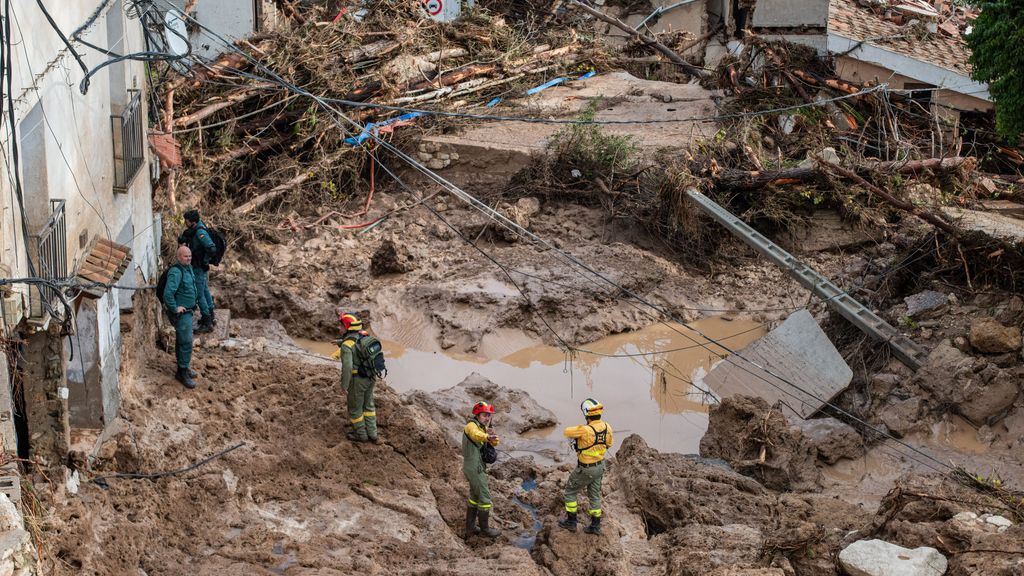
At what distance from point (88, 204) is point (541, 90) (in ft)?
43.3

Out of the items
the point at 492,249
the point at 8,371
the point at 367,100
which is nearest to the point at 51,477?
the point at 8,371

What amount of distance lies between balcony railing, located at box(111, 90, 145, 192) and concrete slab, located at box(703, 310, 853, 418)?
6958 mm

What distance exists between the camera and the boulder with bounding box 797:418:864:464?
11844 millimetres

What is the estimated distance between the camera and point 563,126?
18875 millimetres

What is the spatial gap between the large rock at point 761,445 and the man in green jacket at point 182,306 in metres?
5.32

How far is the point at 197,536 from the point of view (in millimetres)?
8750

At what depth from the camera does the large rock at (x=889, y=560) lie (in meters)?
8.14

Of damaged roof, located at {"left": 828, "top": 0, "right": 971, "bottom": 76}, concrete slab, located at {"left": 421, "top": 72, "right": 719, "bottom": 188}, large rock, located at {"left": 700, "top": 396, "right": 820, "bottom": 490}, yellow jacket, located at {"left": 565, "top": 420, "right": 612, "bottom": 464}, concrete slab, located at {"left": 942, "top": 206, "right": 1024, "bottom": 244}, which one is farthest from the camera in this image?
damaged roof, located at {"left": 828, "top": 0, "right": 971, "bottom": 76}

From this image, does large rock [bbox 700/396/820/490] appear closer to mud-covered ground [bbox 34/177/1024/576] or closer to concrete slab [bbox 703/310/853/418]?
mud-covered ground [bbox 34/177/1024/576]

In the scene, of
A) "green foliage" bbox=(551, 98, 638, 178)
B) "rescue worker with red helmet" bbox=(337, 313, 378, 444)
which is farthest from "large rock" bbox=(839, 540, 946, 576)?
"green foliage" bbox=(551, 98, 638, 178)

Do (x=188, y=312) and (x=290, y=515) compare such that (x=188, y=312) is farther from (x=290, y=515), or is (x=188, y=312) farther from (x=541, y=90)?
(x=541, y=90)

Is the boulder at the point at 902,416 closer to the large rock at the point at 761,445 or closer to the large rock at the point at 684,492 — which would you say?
the large rock at the point at 761,445

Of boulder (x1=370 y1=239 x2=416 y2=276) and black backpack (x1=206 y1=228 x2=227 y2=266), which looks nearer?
black backpack (x1=206 y1=228 x2=227 y2=266)

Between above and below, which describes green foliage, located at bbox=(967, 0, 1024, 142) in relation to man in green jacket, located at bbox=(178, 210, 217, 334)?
above
